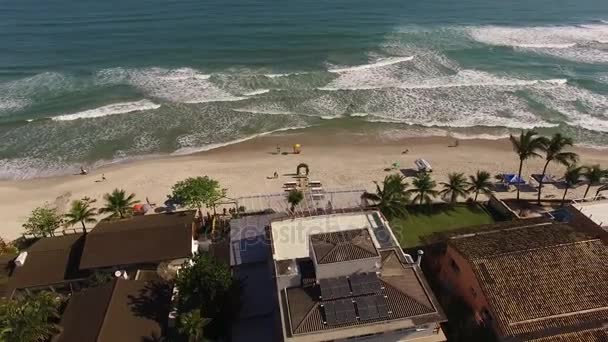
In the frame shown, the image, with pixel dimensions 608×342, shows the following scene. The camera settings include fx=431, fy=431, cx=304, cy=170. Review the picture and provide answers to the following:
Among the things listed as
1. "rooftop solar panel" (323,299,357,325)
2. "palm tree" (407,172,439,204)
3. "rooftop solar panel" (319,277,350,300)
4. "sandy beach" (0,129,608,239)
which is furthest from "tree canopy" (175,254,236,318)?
"palm tree" (407,172,439,204)

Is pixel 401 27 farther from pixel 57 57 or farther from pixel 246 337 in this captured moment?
pixel 246 337

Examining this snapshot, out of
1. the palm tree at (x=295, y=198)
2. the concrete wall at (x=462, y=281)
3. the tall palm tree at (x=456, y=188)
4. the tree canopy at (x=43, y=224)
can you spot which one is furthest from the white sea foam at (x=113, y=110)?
the concrete wall at (x=462, y=281)

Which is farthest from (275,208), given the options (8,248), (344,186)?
(8,248)

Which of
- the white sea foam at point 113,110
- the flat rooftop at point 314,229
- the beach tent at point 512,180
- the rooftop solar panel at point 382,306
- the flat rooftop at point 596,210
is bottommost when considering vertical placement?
the rooftop solar panel at point 382,306

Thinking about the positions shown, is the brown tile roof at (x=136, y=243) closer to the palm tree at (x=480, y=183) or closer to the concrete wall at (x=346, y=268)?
the concrete wall at (x=346, y=268)

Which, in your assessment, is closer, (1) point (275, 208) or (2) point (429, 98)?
(1) point (275, 208)

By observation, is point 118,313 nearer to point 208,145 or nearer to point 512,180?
point 208,145

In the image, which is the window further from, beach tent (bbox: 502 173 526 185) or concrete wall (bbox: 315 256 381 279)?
beach tent (bbox: 502 173 526 185)
